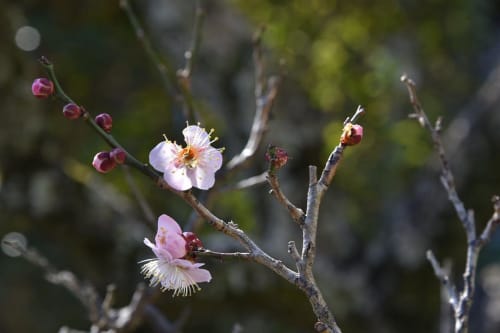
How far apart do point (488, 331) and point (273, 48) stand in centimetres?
124

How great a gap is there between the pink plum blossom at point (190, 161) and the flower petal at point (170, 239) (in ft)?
0.11

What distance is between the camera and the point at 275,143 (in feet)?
8.31

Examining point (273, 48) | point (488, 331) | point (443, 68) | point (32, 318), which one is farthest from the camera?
point (443, 68)

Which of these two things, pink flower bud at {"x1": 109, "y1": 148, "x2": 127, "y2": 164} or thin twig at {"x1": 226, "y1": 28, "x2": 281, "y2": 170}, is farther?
thin twig at {"x1": 226, "y1": 28, "x2": 281, "y2": 170}

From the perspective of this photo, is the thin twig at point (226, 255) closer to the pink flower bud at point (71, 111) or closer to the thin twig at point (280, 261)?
the thin twig at point (280, 261)

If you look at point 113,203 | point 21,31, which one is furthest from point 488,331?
point 21,31

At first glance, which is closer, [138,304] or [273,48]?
[138,304]

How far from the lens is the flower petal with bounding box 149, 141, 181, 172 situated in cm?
67

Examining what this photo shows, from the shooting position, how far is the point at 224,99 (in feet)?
8.84

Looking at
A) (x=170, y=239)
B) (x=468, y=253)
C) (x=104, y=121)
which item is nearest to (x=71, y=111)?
(x=104, y=121)

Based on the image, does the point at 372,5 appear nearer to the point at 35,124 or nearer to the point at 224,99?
the point at 224,99

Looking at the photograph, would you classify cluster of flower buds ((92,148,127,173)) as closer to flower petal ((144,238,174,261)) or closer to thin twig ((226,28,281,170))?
flower petal ((144,238,174,261))

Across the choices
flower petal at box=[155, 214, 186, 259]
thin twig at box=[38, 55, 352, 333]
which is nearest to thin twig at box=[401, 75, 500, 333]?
thin twig at box=[38, 55, 352, 333]

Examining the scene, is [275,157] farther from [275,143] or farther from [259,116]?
[275,143]
